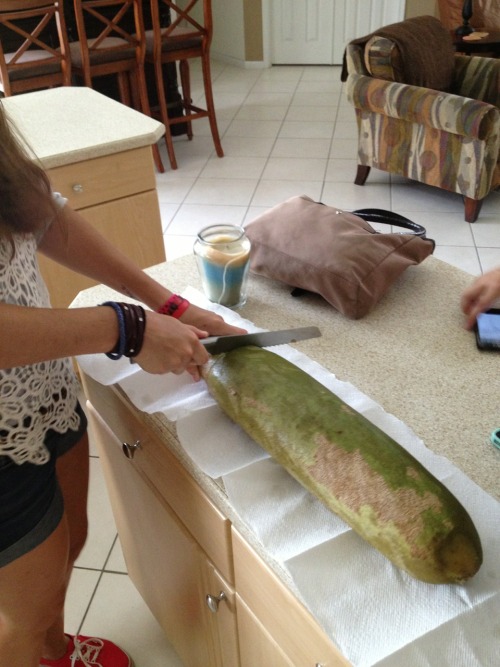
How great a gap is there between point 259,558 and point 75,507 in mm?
510

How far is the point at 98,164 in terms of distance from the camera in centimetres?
173

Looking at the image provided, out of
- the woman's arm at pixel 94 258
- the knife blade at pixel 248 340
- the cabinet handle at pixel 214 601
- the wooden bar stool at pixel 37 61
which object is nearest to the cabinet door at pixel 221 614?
the cabinet handle at pixel 214 601

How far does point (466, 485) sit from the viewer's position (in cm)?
69

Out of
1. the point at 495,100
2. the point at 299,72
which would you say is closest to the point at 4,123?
the point at 495,100

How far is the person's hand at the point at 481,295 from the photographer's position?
3.01ft

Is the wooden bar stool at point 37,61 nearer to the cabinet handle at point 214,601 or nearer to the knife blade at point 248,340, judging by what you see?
the knife blade at point 248,340

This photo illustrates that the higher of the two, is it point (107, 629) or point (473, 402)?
point (473, 402)

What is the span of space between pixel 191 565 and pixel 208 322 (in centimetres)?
38

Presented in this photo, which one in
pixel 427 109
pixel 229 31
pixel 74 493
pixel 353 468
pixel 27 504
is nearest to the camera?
pixel 353 468

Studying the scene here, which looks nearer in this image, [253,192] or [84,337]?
[84,337]

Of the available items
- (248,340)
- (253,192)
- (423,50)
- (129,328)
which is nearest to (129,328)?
(129,328)

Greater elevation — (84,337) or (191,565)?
(84,337)

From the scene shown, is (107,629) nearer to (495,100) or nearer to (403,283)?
(403,283)

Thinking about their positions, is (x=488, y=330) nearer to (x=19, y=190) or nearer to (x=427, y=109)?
(x=19, y=190)
